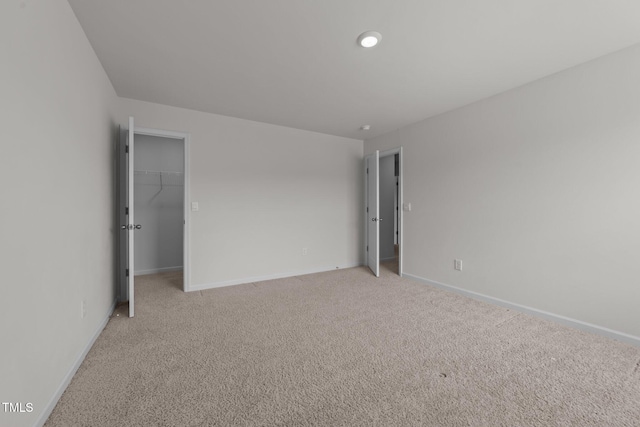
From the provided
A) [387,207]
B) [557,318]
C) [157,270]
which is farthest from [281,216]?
[557,318]

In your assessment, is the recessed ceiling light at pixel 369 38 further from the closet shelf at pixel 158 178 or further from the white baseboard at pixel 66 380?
the closet shelf at pixel 158 178

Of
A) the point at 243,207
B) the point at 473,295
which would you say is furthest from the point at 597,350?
the point at 243,207

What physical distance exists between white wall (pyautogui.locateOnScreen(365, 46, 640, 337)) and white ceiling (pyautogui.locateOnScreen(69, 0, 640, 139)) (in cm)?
31

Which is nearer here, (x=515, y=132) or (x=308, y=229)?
(x=515, y=132)

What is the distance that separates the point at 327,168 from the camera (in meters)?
4.73

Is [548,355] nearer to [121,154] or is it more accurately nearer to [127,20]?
[127,20]

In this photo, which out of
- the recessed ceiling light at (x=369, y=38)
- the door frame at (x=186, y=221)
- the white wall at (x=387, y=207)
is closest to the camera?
the recessed ceiling light at (x=369, y=38)

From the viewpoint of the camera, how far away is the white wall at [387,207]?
5656mm

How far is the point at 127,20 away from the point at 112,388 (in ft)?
7.97

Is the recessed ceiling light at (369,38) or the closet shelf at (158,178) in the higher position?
the recessed ceiling light at (369,38)

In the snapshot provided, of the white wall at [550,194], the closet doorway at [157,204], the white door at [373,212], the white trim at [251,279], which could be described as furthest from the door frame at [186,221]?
the white wall at [550,194]

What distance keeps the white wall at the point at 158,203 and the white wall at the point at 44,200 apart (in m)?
2.53

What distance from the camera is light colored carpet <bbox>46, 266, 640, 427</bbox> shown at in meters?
1.44

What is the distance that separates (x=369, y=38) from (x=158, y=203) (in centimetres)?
434
